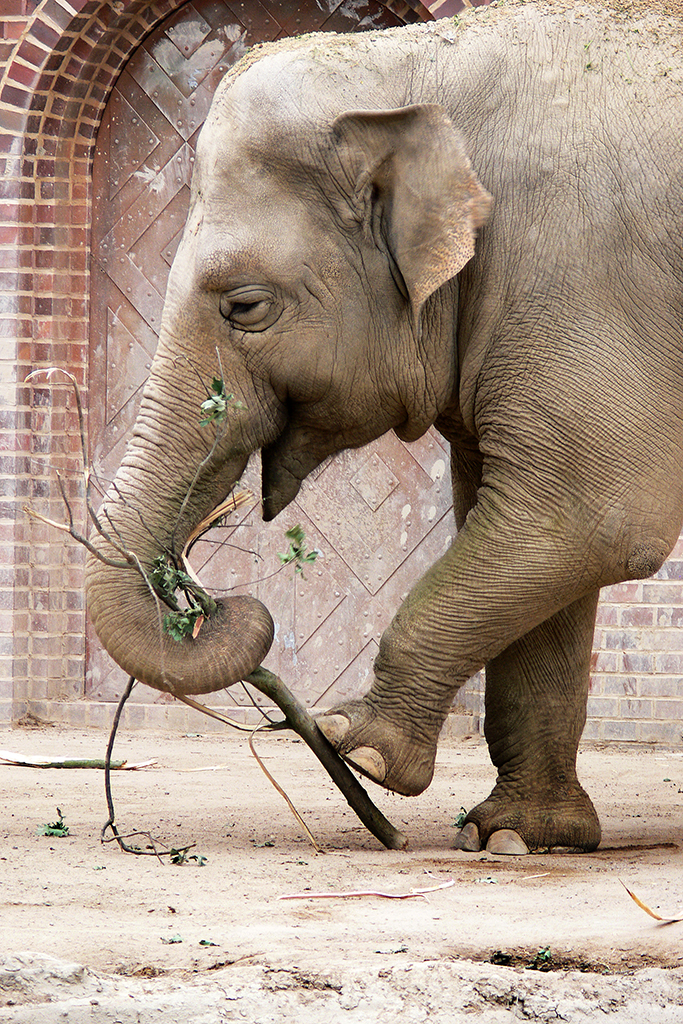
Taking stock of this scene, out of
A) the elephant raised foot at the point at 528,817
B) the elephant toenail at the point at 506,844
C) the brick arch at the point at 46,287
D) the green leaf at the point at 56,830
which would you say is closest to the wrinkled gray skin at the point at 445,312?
the elephant raised foot at the point at 528,817

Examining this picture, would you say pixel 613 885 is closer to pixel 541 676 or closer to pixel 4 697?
pixel 541 676

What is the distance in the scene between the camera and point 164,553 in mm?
3502

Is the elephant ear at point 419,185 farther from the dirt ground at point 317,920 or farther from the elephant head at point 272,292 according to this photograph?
the dirt ground at point 317,920

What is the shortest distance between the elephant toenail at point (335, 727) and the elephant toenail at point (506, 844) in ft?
2.30

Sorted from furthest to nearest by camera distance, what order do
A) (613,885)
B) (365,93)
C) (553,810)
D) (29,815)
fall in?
(29,815) → (553,810) → (365,93) → (613,885)

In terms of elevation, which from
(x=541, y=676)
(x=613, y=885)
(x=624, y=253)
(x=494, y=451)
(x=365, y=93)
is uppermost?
(x=365, y=93)

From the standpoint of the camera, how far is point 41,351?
6.93 m

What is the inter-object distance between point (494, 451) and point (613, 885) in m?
1.07

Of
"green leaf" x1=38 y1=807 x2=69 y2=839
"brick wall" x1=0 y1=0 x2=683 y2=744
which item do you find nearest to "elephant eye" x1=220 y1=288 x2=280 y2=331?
"green leaf" x1=38 y1=807 x2=69 y2=839

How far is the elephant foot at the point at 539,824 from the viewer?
4004 mm

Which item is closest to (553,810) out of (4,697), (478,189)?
(478,189)

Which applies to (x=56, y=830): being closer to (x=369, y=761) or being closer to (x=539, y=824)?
(x=369, y=761)

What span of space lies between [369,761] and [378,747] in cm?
4

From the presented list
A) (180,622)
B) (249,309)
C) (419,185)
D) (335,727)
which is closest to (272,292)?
(249,309)
